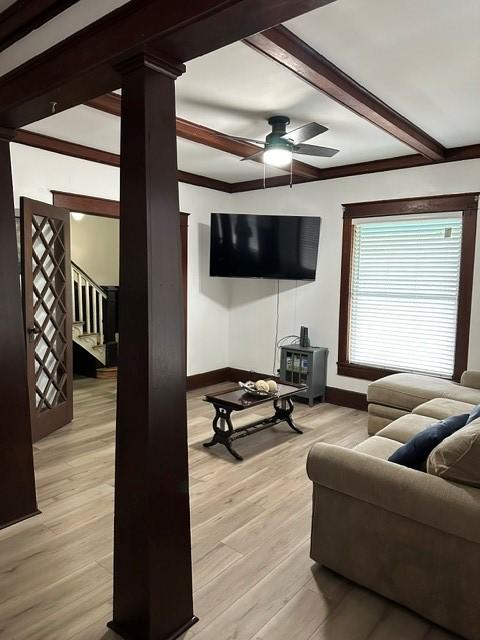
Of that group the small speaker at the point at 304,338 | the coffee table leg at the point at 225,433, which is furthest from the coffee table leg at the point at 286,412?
the small speaker at the point at 304,338

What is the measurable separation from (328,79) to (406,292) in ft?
8.82

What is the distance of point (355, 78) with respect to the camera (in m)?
2.76

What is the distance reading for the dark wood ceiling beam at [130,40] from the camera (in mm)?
1424

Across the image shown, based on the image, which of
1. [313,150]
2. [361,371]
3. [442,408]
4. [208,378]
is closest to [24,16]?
[313,150]

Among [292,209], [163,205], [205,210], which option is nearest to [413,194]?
[292,209]

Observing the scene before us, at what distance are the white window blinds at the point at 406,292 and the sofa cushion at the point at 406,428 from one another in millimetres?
1680

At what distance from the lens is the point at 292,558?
94.4 inches

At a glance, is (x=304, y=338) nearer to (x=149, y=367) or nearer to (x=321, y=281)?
(x=321, y=281)

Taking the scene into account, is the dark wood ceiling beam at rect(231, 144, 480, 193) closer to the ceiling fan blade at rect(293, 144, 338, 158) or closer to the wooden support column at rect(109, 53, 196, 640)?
the ceiling fan blade at rect(293, 144, 338, 158)

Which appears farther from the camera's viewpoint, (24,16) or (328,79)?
(328,79)

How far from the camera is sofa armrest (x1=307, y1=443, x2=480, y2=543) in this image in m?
1.81

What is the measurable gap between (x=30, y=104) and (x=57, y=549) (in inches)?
90.6

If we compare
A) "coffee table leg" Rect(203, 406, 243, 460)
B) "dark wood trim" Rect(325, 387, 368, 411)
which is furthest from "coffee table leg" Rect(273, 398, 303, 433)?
"dark wood trim" Rect(325, 387, 368, 411)

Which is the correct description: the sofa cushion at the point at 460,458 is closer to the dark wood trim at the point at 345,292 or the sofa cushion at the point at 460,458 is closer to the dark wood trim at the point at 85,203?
the dark wood trim at the point at 345,292
